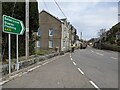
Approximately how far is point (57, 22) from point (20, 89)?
56.5 m

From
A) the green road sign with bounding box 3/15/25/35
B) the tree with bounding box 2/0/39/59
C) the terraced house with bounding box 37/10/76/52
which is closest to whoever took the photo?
the green road sign with bounding box 3/15/25/35

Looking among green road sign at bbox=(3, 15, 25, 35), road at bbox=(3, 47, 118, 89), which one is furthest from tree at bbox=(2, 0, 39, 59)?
green road sign at bbox=(3, 15, 25, 35)

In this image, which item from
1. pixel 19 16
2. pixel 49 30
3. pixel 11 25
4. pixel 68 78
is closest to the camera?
pixel 68 78

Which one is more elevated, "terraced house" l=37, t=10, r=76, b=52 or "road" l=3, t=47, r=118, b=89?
"terraced house" l=37, t=10, r=76, b=52

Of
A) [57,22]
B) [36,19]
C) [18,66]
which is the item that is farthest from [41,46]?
[18,66]

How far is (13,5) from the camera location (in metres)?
19.9

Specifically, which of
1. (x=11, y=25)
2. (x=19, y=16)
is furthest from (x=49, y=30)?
(x=11, y=25)

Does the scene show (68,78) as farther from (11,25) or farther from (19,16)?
(19,16)

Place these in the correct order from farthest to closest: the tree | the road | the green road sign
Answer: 1. the tree
2. the green road sign
3. the road

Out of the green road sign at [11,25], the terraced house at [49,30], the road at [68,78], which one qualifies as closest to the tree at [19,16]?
the road at [68,78]

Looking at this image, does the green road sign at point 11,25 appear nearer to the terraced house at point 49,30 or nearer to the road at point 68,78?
the road at point 68,78

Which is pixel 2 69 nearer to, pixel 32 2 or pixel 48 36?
pixel 32 2

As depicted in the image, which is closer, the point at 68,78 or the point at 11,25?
the point at 68,78

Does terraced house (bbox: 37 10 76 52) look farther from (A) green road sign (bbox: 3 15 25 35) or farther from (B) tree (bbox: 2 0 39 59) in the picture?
(A) green road sign (bbox: 3 15 25 35)
